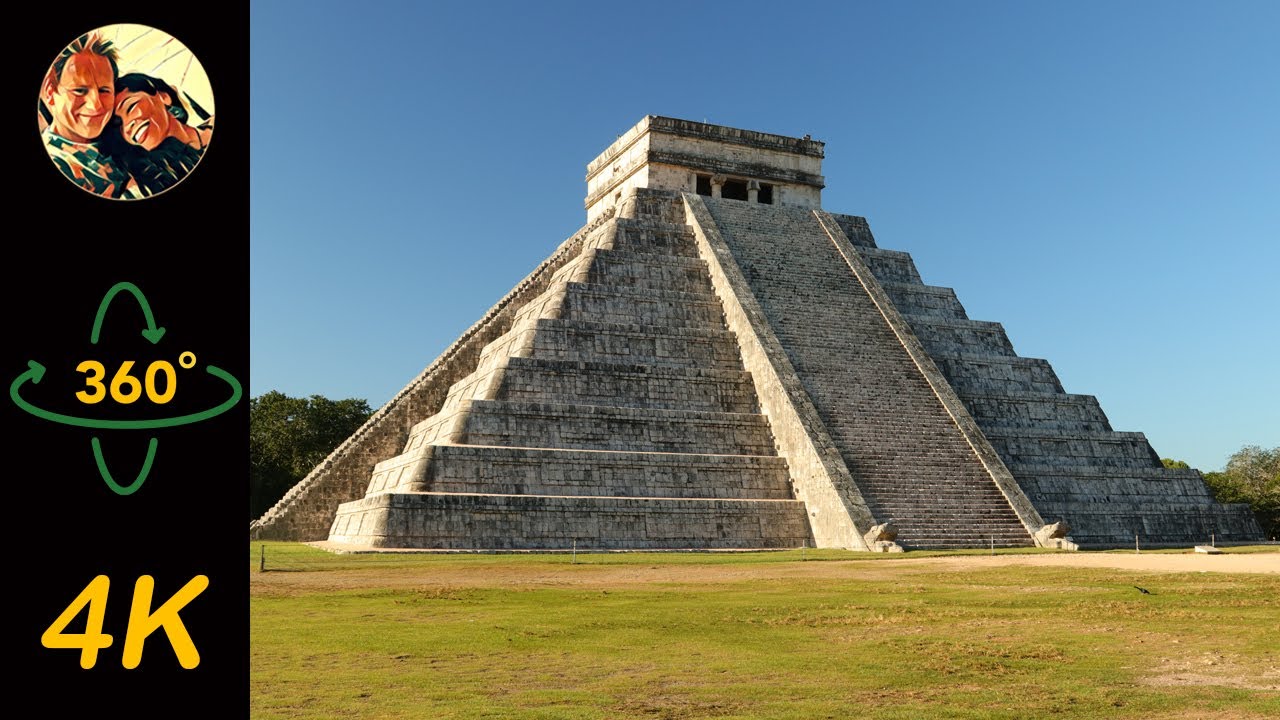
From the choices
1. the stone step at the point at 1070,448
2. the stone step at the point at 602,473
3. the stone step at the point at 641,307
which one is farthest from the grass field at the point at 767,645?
the stone step at the point at 641,307

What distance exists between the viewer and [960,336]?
1254 inches

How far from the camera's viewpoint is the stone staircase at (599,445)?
834 inches

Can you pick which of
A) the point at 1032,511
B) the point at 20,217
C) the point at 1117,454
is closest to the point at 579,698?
the point at 20,217

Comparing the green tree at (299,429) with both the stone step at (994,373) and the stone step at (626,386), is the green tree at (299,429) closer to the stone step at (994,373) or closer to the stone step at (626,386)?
the stone step at (626,386)

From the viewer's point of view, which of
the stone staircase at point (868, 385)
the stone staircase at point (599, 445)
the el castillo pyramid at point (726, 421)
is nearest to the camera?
the stone staircase at point (599, 445)

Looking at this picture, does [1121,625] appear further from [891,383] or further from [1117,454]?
[1117,454]

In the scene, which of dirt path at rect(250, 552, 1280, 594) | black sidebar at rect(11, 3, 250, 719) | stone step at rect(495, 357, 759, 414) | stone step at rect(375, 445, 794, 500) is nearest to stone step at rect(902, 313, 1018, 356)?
stone step at rect(495, 357, 759, 414)

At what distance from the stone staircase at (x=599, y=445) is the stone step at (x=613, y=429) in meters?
0.03

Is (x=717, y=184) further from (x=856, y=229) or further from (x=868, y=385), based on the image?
(x=868, y=385)

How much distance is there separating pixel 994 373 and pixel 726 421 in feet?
31.1

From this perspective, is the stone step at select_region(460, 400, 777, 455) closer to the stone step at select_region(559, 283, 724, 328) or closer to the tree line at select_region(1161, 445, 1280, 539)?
the stone step at select_region(559, 283, 724, 328)

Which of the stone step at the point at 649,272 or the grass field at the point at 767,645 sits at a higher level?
the stone step at the point at 649,272

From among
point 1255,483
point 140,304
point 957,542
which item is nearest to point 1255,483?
point 1255,483

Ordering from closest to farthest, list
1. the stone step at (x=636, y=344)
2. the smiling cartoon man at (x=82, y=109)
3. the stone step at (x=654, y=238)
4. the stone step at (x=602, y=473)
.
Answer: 1. the smiling cartoon man at (x=82, y=109)
2. the stone step at (x=602, y=473)
3. the stone step at (x=636, y=344)
4. the stone step at (x=654, y=238)
